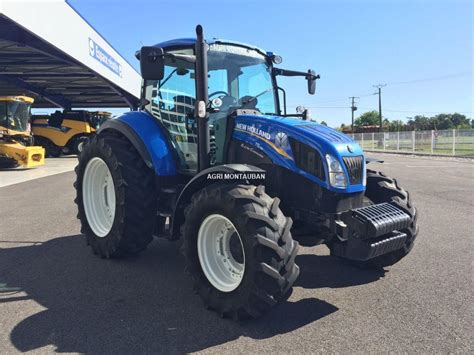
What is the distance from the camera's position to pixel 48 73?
25.5 meters

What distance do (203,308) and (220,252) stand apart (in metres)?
0.50

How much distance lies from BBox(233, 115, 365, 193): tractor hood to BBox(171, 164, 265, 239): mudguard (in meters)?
0.26

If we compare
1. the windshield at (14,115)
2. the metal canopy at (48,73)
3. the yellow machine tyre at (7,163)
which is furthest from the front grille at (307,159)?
the windshield at (14,115)

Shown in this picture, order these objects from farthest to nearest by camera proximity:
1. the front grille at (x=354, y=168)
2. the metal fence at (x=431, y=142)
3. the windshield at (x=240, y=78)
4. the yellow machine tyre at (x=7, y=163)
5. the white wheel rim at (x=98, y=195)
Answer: the metal fence at (x=431, y=142)
the yellow machine tyre at (x=7, y=163)
the white wheel rim at (x=98, y=195)
the windshield at (x=240, y=78)
the front grille at (x=354, y=168)

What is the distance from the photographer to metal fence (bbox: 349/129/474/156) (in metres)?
27.8

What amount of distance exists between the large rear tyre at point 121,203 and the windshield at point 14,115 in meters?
14.5

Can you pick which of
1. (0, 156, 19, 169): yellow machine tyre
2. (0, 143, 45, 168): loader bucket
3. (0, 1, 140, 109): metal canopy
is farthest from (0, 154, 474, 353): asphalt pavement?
(0, 156, 19, 169): yellow machine tyre

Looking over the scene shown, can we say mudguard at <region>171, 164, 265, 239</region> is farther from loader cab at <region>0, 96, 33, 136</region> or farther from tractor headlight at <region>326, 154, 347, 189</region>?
loader cab at <region>0, 96, 33, 136</region>

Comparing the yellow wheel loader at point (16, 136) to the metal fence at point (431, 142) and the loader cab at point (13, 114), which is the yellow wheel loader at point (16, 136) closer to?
the loader cab at point (13, 114)

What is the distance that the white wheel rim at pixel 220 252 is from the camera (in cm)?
361

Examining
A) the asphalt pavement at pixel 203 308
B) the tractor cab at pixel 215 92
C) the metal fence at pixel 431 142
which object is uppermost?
the tractor cab at pixel 215 92

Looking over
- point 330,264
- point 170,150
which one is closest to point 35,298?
point 170,150

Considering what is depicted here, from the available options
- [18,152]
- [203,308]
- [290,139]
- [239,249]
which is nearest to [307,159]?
[290,139]

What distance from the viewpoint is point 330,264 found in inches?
190
